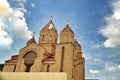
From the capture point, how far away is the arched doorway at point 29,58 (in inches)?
1179

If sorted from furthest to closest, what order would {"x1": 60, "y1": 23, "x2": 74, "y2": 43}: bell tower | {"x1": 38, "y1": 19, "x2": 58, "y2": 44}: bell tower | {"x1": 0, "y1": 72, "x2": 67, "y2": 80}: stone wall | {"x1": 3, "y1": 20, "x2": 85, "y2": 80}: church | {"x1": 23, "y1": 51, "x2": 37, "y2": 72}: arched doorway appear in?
1. {"x1": 38, "y1": 19, "x2": 58, "y2": 44}: bell tower
2. {"x1": 23, "y1": 51, "x2": 37, "y2": 72}: arched doorway
3. {"x1": 60, "y1": 23, "x2": 74, "y2": 43}: bell tower
4. {"x1": 3, "y1": 20, "x2": 85, "y2": 80}: church
5. {"x1": 0, "y1": 72, "x2": 67, "y2": 80}: stone wall

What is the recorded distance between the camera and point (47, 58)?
98.9ft

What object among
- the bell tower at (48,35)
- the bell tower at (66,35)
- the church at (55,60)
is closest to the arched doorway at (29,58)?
the church at (55,60)

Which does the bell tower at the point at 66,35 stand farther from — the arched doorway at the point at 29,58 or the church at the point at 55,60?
the arched doorway at the point at 29,58

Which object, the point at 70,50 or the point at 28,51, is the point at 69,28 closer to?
the point at 70,50

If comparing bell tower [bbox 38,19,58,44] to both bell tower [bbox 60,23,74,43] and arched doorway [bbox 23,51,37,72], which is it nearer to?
arched doorway [bbox 23,51,37,72]

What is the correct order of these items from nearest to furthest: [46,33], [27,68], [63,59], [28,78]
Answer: [28,78] → [63,59] → [27,68] → [46,33]

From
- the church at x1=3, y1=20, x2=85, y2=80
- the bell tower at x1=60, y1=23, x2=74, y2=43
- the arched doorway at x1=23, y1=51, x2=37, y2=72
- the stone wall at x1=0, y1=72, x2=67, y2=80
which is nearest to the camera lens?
the stone wall at x1=0, y1=72, x2=67, y2=80

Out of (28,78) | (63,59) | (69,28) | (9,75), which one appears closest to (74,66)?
(63,59)

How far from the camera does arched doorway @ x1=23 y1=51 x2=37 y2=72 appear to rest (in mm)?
29948

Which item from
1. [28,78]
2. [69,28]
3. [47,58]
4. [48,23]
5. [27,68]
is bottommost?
[28,78]

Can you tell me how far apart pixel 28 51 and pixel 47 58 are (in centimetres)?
424

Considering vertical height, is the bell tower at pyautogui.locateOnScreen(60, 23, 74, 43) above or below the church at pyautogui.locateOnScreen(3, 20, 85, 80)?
above

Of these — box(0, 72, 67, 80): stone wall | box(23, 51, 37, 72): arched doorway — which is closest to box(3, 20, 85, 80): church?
box(23, 51, 37, 72): arched doorway
